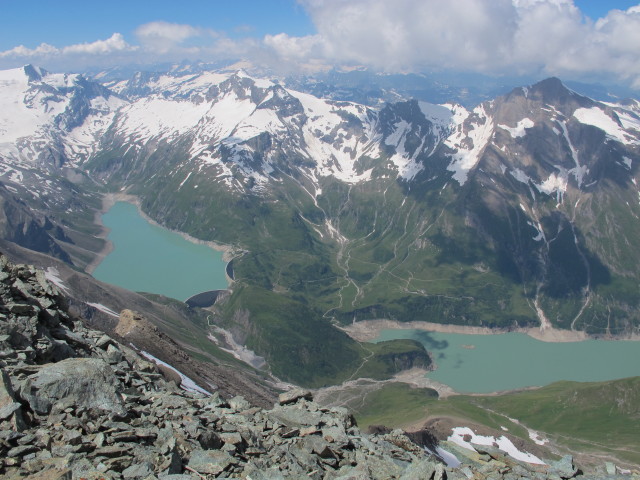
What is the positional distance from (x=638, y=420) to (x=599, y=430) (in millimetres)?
13691

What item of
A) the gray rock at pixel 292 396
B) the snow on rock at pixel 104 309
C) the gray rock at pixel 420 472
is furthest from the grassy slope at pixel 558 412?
the gray rock at pixel 420 472

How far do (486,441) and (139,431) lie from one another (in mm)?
86759

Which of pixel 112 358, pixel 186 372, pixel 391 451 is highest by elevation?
pixel 112 358

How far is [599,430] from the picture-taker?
12675 centimetres

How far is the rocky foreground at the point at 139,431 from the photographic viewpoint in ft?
51.8

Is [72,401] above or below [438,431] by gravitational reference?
above

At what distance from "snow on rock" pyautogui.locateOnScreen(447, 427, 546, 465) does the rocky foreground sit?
67602 millimetres

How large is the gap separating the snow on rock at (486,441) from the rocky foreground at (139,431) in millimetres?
67602

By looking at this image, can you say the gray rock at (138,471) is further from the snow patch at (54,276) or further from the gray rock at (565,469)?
the snow patch at (54,276)

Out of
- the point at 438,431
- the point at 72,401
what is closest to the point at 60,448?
the point at 72,401

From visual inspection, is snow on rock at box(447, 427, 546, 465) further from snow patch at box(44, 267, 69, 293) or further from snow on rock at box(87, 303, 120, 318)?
snow patch at box(44, 267, 69, 293)

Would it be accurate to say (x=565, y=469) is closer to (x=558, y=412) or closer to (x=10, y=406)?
(x=10, y=406)

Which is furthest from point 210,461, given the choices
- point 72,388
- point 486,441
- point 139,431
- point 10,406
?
point 486,441

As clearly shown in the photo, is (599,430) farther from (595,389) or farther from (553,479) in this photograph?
(553,479)
